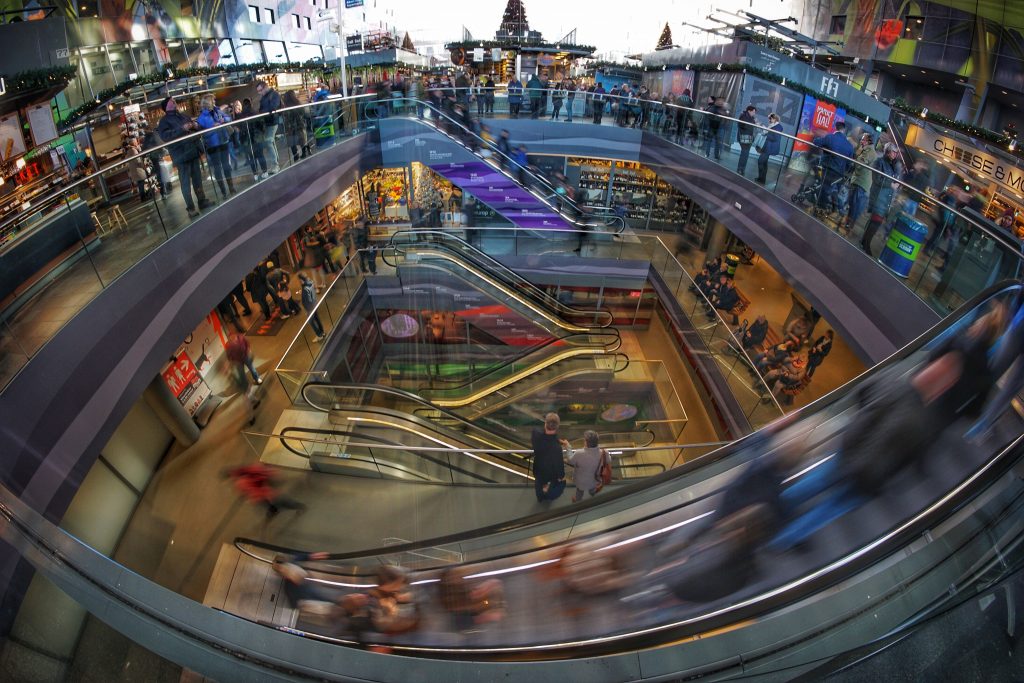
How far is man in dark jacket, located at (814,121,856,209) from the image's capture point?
6.37m

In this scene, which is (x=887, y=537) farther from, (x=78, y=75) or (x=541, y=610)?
(x=78, y=75)

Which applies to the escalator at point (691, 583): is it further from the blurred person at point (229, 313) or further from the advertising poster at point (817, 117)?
the advertising poster at point (817, 117)

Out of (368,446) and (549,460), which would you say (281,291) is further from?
(549,460)

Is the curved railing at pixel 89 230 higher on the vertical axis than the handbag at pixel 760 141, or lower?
lower

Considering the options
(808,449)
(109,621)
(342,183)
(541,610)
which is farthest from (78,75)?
(808,449)

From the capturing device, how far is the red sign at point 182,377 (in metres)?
6.47

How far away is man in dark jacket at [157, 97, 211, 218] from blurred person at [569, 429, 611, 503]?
514cm

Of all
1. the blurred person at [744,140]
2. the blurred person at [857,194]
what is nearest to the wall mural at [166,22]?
the blurred person at [744,140]

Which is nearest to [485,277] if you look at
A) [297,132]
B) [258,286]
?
[297,132]

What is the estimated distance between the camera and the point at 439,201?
13.6 meters

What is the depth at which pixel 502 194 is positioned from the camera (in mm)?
11844

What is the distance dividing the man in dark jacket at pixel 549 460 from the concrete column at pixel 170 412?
5.04 metres

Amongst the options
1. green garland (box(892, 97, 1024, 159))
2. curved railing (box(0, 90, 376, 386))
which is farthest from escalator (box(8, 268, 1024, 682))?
green garland (box(892, 97, 1024, 159))

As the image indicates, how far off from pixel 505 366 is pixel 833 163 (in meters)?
6.05
